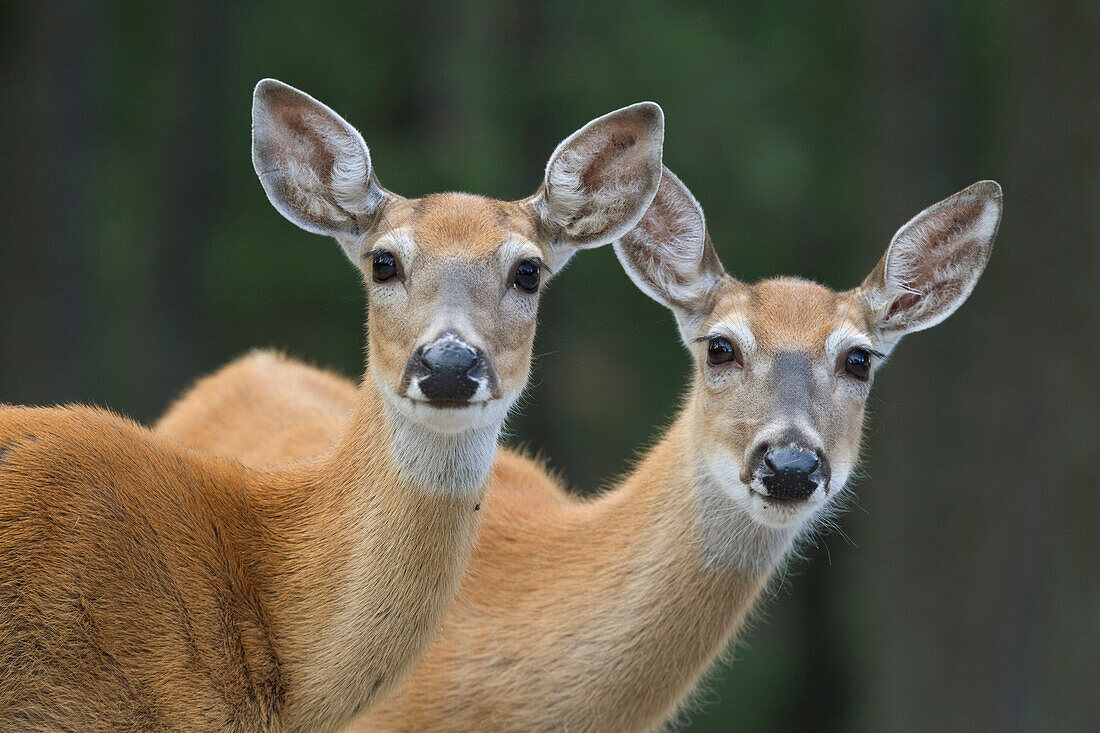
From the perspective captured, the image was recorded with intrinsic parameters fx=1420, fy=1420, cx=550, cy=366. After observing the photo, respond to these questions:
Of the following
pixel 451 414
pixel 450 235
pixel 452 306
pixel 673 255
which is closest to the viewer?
pixel 451 414

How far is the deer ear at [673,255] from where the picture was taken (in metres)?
7.33

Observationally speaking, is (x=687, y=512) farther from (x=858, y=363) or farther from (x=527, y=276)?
(x=527, y=276)

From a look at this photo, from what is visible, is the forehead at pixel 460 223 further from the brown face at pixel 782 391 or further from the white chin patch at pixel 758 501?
the white chin patch at pixel 758 501

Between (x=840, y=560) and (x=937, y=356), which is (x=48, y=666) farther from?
(x=840, y=560)

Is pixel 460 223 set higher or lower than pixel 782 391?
higher

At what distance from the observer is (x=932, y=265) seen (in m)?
7.42

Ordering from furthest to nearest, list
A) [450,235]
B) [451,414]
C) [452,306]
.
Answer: [450,235]
[452,306]
[451,414]

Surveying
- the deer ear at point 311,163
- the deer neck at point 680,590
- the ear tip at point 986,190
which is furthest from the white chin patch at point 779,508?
the deer ear at point 311,163

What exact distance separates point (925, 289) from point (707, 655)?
7.38 ft

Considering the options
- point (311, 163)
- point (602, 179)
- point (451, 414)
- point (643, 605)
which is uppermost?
point (602, 179)

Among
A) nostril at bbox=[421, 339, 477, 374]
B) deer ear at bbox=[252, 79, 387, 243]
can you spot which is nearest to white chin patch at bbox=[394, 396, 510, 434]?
nostril at bbox=[421, 339, 477, 374]

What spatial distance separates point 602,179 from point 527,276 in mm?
721

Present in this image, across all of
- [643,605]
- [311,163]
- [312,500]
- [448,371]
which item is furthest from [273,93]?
[643,605]

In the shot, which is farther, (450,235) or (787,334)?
(787,334)
